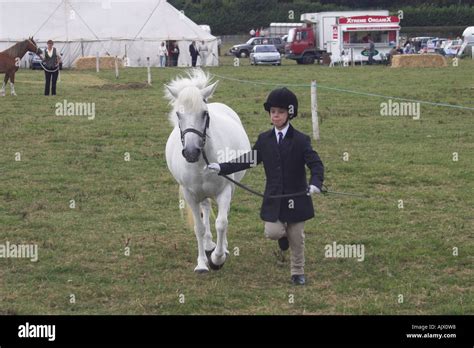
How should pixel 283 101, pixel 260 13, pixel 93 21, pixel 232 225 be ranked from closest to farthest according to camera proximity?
pixel 283 101 < pixel 232 225 < pixel 93 21 < pixel 260 13

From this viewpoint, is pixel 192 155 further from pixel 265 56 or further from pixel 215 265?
pixel 265 56

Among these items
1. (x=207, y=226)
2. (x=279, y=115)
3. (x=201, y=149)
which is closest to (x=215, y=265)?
(x=207, y=226)

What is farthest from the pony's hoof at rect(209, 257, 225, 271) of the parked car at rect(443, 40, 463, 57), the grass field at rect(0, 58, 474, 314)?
the parked car at rect(443, 40, 463, 57)

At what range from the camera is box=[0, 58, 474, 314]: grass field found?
7770mm

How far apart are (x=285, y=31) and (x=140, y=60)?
98.2 ft

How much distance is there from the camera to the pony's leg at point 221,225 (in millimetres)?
8453

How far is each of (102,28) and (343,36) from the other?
A: 15019 millimetres

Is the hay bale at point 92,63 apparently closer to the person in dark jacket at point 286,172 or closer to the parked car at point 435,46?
the parked car at point 435,46

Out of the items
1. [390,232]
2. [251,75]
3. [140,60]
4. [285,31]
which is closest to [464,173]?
[390,232]

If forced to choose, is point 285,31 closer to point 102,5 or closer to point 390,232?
point 102,5

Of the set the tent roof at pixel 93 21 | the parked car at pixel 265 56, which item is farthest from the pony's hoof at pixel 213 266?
the parked car at pixel 265 56

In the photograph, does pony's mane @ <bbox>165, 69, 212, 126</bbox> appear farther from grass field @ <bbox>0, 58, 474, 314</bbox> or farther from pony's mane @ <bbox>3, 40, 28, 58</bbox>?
pony's mane @ <bbox>3, 40, 28, 58</bbox>

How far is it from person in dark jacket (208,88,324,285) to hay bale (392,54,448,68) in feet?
129

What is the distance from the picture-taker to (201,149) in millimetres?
8031
